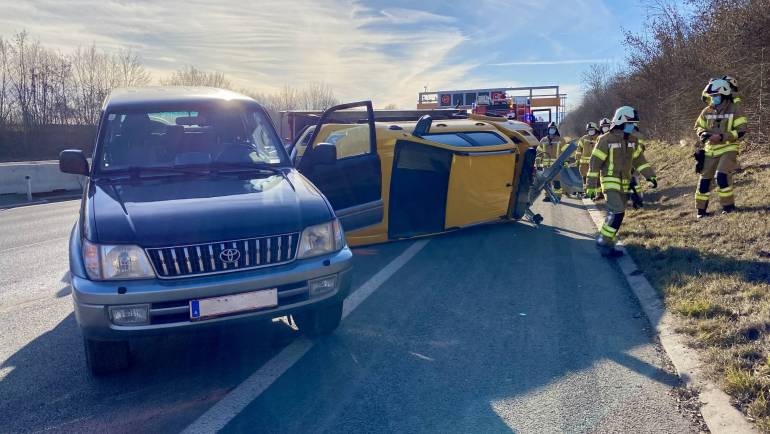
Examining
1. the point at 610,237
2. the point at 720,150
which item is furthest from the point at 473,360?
the point at 720,150

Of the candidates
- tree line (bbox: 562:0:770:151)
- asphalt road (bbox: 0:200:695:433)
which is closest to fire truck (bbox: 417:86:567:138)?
tree line (bbox: 562:0:770:151)

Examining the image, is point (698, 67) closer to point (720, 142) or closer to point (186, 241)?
point (720, 142)

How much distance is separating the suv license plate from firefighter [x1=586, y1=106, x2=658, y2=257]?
4.96 m

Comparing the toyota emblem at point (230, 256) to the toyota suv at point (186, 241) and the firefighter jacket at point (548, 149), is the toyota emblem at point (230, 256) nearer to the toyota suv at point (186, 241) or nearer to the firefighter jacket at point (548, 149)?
the toyota suv at point (186, 241)

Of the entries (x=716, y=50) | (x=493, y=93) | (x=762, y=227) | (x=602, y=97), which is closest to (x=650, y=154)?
(x=716, y=50)

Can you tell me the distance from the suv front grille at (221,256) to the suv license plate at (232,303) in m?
0.17

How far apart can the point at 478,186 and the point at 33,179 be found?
638 inches

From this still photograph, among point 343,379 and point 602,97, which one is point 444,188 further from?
point 602,97

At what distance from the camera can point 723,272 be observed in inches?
221

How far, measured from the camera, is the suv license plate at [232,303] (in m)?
3.53

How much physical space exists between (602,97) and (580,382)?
3889cm

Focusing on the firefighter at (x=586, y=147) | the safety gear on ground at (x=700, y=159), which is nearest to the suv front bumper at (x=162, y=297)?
the safety gear on ground at (x=700, y=159)

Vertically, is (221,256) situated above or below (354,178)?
below

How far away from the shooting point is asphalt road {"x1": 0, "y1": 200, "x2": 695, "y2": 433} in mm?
3385
